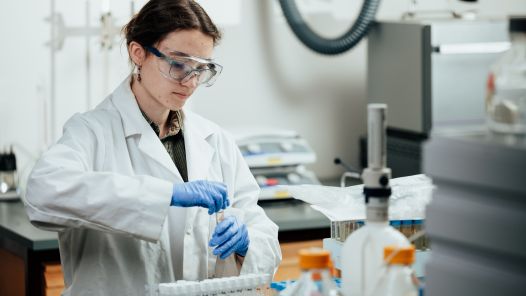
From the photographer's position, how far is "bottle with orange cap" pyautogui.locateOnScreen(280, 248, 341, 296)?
4.09 feet

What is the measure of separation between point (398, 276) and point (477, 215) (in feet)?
0.51

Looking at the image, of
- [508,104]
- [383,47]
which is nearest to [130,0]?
[383,47]

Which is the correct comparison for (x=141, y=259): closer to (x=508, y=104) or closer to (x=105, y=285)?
(x=105, y=285)

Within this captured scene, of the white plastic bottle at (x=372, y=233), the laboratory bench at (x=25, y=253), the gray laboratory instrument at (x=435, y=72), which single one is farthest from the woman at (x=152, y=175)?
the gray laboratory instrument at (x=435, y=72)

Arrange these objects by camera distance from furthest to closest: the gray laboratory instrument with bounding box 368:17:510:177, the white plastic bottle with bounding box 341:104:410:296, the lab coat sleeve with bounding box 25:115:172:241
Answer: the gray laboratory instrument with bounding box 368:17:510:177, the lab coat sleeve with bounding box 25:115:172:241, the white plastic bottle with bounding box 341:104:410:296

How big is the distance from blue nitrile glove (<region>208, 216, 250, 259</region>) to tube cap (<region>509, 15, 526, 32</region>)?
1040 millimetres

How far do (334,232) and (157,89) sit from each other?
67 cm

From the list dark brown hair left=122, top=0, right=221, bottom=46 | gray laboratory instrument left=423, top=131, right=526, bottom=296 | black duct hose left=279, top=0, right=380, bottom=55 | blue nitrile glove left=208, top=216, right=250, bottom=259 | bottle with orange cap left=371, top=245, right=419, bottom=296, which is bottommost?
blue nitrile glove left=208, top=216, right=250, bottom=259

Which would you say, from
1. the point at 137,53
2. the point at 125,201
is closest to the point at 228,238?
the point at 125,201

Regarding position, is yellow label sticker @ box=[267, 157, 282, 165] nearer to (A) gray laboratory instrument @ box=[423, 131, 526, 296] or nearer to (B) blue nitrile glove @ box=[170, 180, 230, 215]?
(B) blue nitrile glove @ box=[170, 180, 230, 215]

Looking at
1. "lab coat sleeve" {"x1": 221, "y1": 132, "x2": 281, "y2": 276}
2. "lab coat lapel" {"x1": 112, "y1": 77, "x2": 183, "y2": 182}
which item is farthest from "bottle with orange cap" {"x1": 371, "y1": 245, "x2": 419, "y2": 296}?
"lab coat lapel" {"x1": 112, "y1": 77, "x2": 183, "y2": 182}

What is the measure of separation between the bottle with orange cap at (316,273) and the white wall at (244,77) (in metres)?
2.04

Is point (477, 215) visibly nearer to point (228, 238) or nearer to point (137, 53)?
point (228, 238)

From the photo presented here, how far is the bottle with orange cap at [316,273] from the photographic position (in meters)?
1.25
